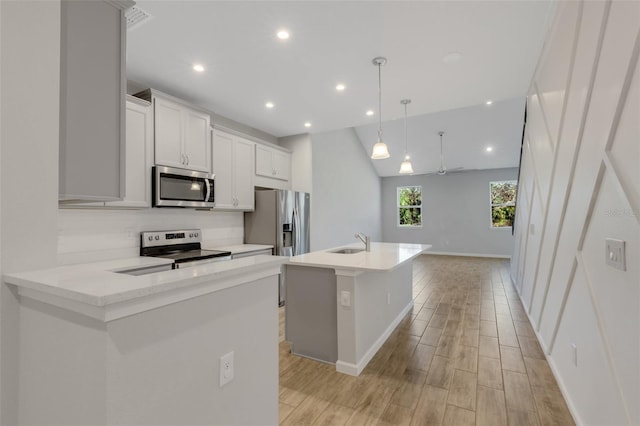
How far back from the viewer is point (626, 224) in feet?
3.99

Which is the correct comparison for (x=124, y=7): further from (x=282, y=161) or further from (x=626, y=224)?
(x=282, y=161)

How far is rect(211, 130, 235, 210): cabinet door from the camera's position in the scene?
151 inches

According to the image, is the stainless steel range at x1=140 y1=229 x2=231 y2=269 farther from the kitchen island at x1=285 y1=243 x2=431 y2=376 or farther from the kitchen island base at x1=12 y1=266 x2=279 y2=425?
the kitchen island base at x1=12 y1=266 x2=279 y2=425

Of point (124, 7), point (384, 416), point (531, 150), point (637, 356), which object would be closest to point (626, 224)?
point (637, 356)

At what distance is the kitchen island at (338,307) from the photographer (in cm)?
244

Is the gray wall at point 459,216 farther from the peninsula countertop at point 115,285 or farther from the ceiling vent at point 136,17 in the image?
the peninsula countertop at point 115,285

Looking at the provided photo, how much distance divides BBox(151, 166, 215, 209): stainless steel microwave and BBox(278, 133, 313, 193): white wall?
6.08ft

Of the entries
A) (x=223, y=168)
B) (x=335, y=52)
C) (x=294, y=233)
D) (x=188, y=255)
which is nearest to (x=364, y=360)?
(x=188, y=255)

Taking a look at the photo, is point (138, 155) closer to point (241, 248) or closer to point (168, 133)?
point (168, 133)

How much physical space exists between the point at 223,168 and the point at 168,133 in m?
0.84

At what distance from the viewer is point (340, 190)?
687 centimetres

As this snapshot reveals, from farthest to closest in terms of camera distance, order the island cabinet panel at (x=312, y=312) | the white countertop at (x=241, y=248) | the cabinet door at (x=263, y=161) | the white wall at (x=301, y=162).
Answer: the white wall at (x=301, y=162) < the cabinet door at (x=263, y=161) < the white countertop at (x=241, y=248) < the island cabinet panel at (x=312, y=312)

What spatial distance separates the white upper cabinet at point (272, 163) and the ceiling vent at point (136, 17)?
7.54 feet

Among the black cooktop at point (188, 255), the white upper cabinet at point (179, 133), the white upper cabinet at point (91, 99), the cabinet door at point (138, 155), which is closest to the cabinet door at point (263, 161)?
the white upper cabinet at point (179, 133)
